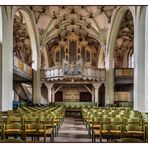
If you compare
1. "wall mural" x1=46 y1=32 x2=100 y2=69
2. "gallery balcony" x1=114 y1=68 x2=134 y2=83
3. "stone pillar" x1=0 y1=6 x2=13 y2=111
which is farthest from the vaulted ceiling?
"stone pillar" x1=0 y1=6 x2=13 y2=111

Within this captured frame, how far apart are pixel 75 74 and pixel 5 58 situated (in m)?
12.0

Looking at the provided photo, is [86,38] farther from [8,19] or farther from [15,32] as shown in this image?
[8,19]

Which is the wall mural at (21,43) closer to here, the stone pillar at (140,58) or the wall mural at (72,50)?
the wall mural at (72,50)

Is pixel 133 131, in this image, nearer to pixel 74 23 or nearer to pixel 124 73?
pixel 124 73

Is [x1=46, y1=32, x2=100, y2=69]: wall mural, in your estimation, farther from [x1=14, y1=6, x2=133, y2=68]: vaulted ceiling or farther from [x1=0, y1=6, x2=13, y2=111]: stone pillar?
[x1=0, y1=6, x2=13, y2=111]: stone pillar

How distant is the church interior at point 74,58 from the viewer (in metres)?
18.6

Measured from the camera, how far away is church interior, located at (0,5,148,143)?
18.6 m

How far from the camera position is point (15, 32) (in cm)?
3397

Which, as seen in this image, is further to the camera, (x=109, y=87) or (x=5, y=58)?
(x=109, y=87)

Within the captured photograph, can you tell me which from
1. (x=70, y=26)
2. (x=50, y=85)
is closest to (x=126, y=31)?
(x=70, y=26)

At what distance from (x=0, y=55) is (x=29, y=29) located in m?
10.8

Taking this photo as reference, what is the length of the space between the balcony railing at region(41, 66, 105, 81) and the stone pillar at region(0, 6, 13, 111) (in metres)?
11.2

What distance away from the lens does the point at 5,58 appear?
58.9 feet

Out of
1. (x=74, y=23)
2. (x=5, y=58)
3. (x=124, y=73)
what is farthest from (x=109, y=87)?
(x=5, y=58)
